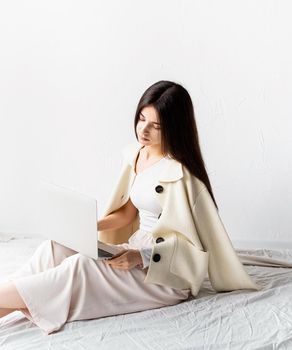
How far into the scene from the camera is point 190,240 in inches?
65.1

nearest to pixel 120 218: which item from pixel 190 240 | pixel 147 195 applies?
pixel 147 195

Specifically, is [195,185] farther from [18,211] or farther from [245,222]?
[18,211]

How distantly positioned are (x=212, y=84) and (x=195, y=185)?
824mm

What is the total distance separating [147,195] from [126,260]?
0.25 m

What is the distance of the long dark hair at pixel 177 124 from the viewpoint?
64.9 inches

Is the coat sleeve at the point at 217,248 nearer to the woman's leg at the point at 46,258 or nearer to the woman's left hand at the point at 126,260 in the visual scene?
the woman's left hand at the point at 126,260

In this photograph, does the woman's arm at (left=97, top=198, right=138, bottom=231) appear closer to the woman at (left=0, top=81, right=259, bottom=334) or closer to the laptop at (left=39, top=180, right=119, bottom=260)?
the woman at (left=0, top=81, right=259, bottom=334)

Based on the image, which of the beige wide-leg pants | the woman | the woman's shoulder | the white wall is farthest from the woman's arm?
the white wall

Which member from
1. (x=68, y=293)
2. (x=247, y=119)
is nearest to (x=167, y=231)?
(x=68, y=293)

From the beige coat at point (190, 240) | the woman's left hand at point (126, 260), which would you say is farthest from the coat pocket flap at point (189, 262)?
the woman's left hand at point (126, 260)

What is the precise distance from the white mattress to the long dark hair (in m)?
0.32

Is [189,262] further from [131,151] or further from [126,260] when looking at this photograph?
[131,151]

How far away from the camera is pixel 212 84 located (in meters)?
2.41

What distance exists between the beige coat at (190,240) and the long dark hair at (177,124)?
0.09 feet
